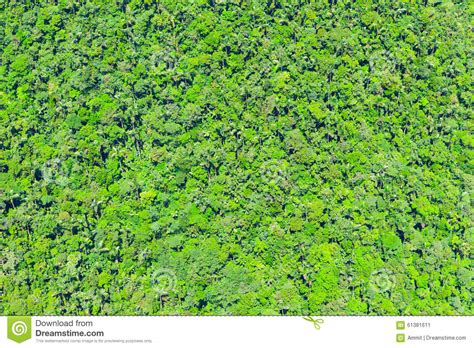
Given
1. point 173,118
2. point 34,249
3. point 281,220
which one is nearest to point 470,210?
point 281,220
